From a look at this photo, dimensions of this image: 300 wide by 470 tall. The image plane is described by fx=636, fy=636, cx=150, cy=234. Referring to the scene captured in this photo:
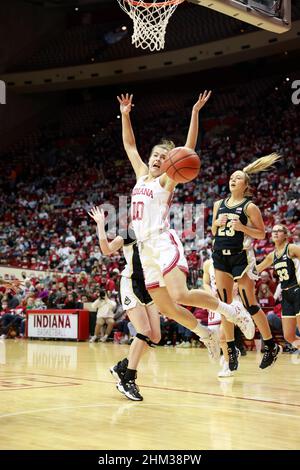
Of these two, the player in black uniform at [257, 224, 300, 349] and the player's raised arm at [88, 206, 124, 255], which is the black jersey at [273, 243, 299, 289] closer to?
the player in black uniform at [257, 224, 300, 349]

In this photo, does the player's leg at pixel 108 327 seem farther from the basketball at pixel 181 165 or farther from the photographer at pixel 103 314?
the basketball at pixel 181 165

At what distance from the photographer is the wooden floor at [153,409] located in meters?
3.70

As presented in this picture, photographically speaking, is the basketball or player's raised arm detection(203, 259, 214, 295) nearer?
the basketball

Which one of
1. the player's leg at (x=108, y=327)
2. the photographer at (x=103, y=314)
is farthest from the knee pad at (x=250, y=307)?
the player's leg at (x=108, y=327)

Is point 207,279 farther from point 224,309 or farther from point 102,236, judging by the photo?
point 102,236

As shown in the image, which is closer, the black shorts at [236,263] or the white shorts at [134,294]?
the white shorts at [134,294]

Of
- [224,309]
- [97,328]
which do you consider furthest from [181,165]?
[97,328]

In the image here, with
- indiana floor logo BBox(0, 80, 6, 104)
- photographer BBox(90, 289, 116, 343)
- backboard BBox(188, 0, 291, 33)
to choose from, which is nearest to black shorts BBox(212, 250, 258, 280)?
backboard BBox(188, 0, 291, 33)

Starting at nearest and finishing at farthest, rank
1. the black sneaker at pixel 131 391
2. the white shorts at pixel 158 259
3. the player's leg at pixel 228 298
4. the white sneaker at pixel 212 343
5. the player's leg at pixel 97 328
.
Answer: the white shorts at pixel 158 259 < the black sneaker at pixel 131 391 < the white sneaker at pixel 212 343 < the player's leg at pixel 228 298 < the player's leg at pixel 97 328

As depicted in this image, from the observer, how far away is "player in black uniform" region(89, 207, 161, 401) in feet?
18.0

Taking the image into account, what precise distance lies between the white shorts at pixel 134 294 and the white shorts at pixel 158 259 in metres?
0.51

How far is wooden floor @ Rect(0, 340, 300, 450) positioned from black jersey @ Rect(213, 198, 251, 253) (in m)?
1.46

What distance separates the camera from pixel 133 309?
5.65 m
